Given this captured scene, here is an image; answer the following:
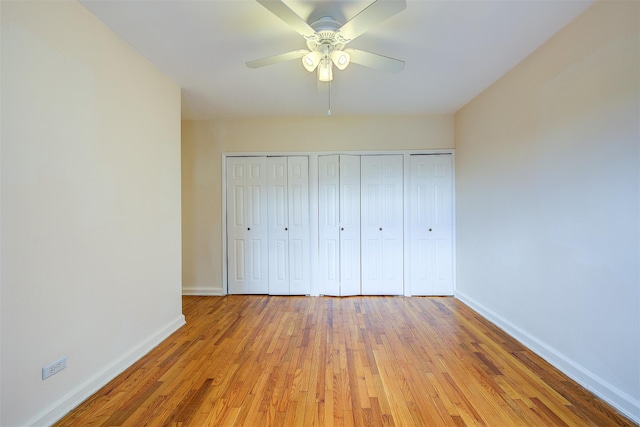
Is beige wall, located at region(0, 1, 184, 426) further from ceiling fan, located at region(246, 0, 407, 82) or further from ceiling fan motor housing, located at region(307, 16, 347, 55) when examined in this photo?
ceiling fan motor housing, located at region(307, 16, 347, 55)

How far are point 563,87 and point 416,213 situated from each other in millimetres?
2100

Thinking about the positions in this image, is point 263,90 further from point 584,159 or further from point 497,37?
point 584,159

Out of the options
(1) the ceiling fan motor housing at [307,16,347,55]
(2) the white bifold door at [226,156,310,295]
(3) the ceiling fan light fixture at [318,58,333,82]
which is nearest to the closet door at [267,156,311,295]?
(2) the white bifold door at [226,156,310,295]

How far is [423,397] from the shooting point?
173 cm

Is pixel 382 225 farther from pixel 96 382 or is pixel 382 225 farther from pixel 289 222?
pixel 96 382

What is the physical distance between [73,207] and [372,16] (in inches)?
84.7

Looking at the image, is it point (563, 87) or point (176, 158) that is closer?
point (563, 87)

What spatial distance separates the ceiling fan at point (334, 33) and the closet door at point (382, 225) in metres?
1.93

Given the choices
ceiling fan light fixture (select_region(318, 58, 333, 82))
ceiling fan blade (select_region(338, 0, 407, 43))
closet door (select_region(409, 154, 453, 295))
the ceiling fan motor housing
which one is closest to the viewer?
ceiling fan blade (select_region(338, 0, 407, 43))

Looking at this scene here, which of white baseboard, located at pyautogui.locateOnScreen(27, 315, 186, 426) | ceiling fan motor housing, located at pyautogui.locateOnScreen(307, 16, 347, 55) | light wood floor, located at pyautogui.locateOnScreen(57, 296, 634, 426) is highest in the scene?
ceiling fan motor housing, located at pyautogui.locateOnScreen(307, 16, 347, 55)

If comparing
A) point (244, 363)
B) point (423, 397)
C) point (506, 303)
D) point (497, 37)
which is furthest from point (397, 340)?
point (497, 37)

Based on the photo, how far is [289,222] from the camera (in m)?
3.89

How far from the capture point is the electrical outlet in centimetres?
150

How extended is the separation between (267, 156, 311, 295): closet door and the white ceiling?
3.10 ft
